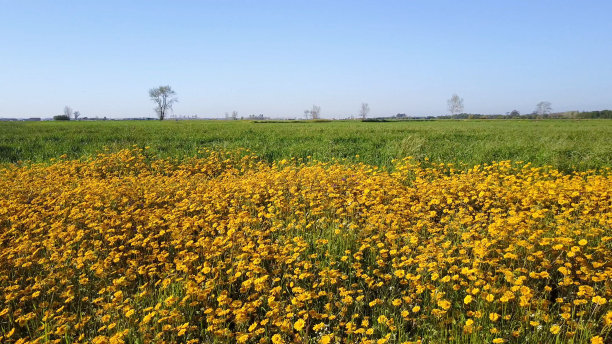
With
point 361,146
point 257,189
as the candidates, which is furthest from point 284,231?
point 361,146

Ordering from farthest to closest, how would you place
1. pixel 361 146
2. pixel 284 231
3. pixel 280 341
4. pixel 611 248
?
pixel 361 146, pixel 284 231, pixel 611 248, pixel 280 341

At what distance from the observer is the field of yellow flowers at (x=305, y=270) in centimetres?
293

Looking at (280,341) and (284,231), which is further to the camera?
(284,231)

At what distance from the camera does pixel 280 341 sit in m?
2.62

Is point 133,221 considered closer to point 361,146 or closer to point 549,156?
point 361,146

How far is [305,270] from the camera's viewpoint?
147 inches

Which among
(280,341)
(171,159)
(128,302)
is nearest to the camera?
(280,341)

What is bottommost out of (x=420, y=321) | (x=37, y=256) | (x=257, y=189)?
(x=420, y=321)

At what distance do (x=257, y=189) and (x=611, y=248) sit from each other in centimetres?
518

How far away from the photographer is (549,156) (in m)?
10.3

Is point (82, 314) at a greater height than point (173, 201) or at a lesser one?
lesser

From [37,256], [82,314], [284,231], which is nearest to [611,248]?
[284,231]

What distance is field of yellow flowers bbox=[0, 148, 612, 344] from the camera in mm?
2928

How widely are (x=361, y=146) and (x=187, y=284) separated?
11.2 metres
